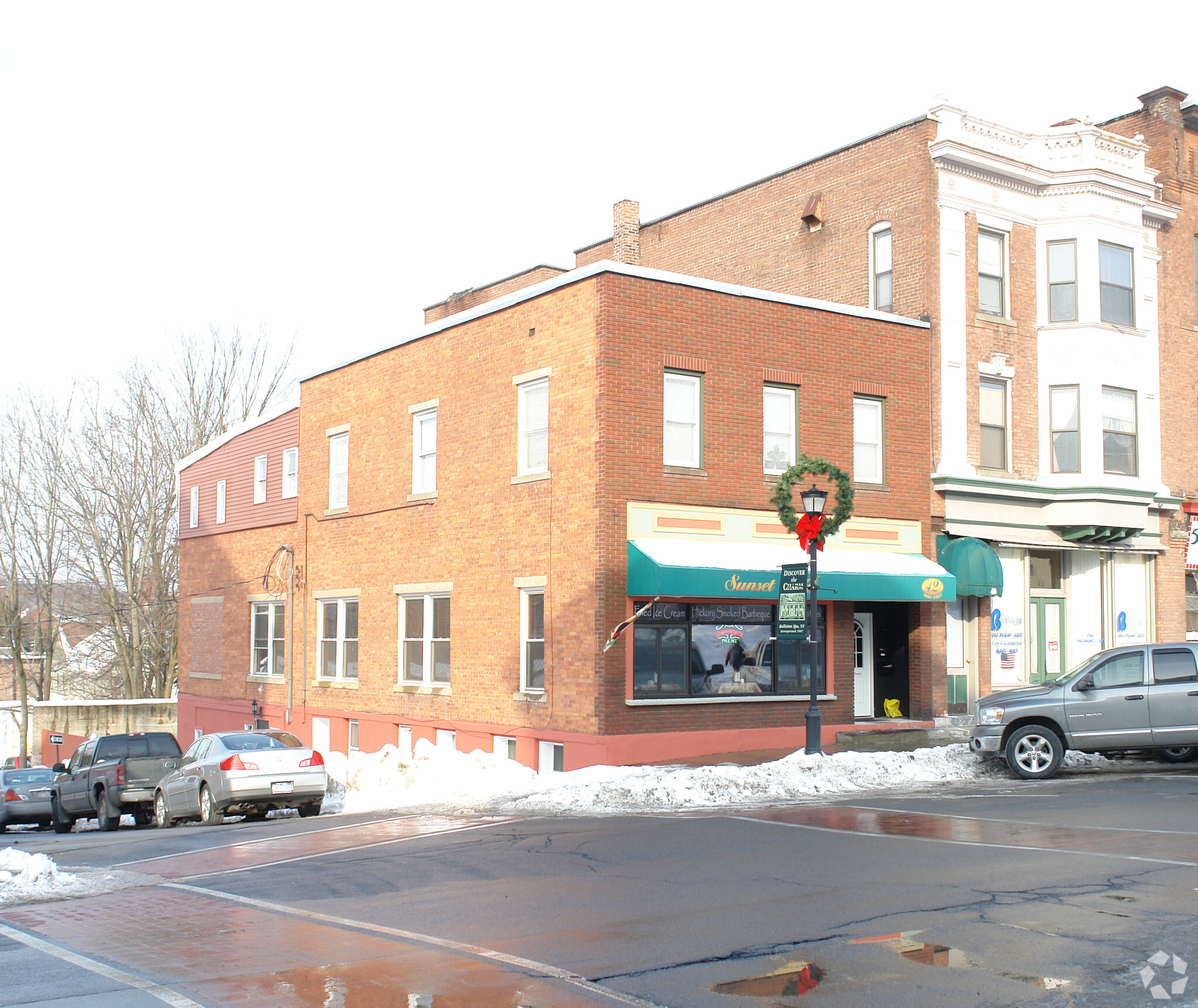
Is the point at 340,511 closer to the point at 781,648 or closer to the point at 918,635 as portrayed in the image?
the point at 781,648

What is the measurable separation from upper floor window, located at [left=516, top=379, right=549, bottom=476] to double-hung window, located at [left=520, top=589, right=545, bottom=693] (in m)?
2.25

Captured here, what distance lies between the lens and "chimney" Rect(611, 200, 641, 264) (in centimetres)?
3272

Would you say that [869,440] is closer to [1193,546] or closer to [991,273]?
[991,273]

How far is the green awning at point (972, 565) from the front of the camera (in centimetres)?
2298

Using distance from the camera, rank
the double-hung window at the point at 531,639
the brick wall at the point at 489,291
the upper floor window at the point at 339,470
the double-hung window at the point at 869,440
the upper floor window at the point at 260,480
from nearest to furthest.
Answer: the double-hung window at the point at 531,639 → the double-hung window at the point at 869,440 → the upper floor window at the point at 339,470 → the upper floor window at the point at 260,480 → the brick wall at the point at 489,291

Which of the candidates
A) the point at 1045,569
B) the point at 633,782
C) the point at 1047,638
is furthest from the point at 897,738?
the point at 633,782

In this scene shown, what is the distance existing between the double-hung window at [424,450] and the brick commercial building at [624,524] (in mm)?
64

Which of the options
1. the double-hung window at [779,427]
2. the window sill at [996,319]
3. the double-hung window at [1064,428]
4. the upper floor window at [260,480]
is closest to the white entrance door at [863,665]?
the double-hung window at [779,427]

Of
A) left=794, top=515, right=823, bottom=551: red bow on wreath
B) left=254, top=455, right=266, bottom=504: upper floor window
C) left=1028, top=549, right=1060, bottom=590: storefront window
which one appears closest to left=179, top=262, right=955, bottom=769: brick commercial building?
left=794, top=515, right=823, bottom=551: red bow on wreath

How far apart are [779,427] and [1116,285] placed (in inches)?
362

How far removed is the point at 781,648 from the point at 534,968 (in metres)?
14.8

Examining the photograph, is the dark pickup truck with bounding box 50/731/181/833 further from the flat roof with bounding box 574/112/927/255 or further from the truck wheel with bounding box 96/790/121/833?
the flat roof with bounding box 574/112/927/255

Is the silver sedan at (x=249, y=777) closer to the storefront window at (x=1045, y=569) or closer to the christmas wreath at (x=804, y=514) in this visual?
the christmas wreath at (x=804, y=514)

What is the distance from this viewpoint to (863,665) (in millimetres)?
23641
